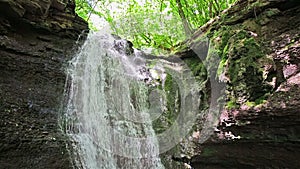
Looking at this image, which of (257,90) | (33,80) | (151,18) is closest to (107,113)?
(33,80)

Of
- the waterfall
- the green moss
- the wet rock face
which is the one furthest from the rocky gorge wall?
the wet rock face

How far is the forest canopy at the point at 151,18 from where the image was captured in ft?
28.3

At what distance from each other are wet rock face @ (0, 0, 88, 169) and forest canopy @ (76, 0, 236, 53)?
4509 mm

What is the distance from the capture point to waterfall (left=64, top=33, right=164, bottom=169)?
4.05m

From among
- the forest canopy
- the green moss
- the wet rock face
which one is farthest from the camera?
the forest canopy

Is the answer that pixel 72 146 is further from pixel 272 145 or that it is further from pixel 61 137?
pixel 272 145

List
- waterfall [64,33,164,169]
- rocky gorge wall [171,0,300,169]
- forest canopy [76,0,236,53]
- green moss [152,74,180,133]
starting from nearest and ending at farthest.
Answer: rocky gorge wall [171,0,300,169]
waterfall [64,33,164,169]
green moss [152,74,180,133]
forest canopy [76,0,236,53]

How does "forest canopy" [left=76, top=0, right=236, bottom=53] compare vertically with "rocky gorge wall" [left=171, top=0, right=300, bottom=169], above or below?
above

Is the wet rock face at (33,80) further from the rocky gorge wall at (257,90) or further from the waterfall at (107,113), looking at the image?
the rocky gorge wall at (257,90)

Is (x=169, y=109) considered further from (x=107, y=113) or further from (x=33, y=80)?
(x=33, y=80)

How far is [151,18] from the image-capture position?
33.8ft

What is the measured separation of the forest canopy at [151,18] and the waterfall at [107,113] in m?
3.69

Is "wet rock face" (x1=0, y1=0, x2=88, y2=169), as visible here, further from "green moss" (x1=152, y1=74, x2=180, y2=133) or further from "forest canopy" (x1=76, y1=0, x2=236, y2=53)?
"forest canopy" (x1=76, y1=0, x2=236, y2=53)

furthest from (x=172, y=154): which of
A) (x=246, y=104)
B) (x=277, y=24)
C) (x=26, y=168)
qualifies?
(x=277, y=24)
